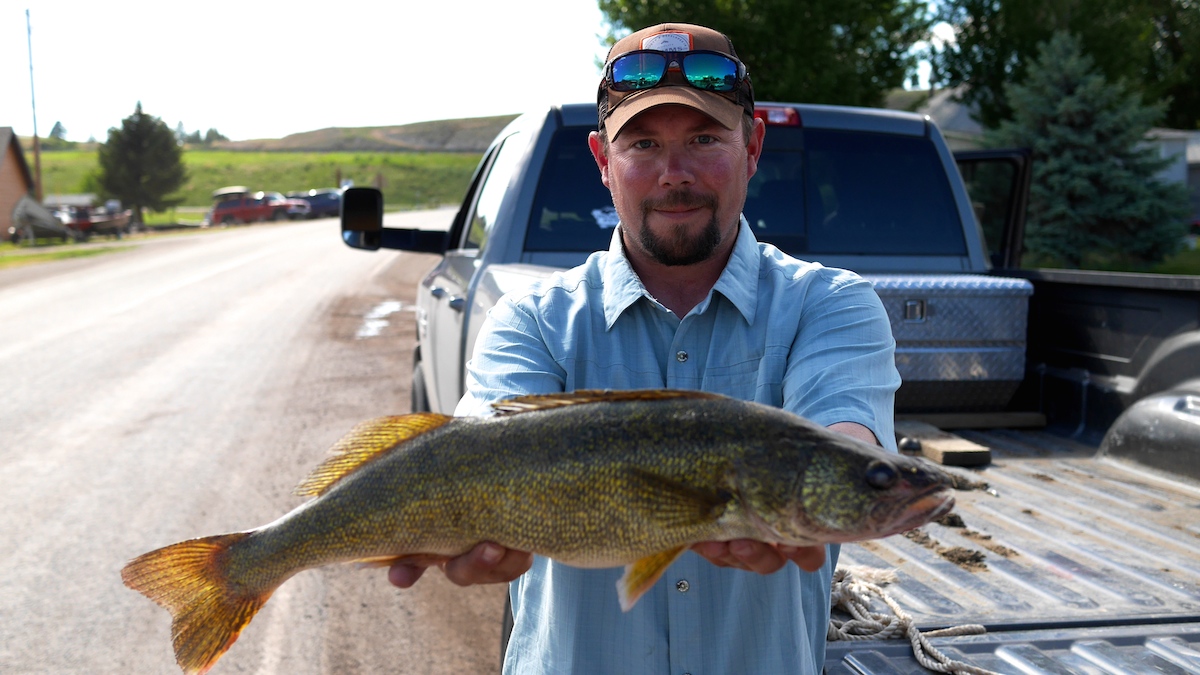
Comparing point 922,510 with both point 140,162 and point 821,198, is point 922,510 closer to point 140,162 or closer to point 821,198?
point 821,198

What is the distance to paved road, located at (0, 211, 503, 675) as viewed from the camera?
486 centimetres

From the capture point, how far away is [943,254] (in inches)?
209

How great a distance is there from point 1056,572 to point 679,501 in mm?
1786

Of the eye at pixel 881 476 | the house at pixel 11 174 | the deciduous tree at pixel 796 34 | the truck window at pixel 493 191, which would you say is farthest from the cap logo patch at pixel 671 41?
the house at pixel 11 174

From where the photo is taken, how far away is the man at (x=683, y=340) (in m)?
2.33

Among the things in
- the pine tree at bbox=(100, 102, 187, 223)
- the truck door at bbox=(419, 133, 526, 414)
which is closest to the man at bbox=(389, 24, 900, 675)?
the truck door at bbox=(419, 133, 526, 414)

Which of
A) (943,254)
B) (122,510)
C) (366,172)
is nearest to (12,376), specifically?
(122,510)

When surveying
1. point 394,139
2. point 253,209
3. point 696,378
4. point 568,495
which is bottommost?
point 253,209

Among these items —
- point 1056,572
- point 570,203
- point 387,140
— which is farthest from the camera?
point 387,140

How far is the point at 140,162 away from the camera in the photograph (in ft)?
227

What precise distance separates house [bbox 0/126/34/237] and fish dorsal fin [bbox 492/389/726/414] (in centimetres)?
6324

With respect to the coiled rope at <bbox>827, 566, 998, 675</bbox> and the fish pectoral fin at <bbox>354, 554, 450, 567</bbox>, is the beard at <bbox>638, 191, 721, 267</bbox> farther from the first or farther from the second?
the coiled rope at <bbox>827, 566, 998, 675</bbox>

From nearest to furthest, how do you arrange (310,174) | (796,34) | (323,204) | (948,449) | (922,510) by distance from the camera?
(922,510)
(948,449)
(796,34)
(323,204)
(310,174)

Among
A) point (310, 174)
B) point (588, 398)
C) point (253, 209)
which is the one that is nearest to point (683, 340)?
point (588, 398)
